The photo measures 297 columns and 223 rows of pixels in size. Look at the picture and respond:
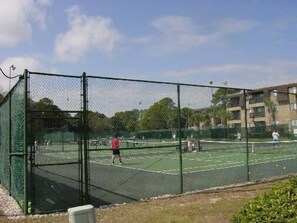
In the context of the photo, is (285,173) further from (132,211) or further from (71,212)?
(71,212)

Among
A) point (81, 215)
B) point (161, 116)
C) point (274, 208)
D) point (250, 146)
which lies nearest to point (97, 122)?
point (161, 116)

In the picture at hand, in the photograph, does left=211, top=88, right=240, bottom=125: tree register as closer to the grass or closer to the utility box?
the grass

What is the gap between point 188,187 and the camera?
13.1 meters

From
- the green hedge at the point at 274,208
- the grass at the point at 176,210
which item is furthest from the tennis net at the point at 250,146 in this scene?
the green hedge at the point at 274,208

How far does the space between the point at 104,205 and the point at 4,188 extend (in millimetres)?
5133

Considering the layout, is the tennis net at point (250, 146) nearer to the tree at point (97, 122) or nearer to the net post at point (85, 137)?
the tree at point (97, 122)

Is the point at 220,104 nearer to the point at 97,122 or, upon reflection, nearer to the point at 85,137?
the point at 97,122

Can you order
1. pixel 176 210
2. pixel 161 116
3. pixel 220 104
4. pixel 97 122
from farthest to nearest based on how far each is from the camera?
pixel 220 104, pixel 161 116, pixel 97 122, pixel 176 210

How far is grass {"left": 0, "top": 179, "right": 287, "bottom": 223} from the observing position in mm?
8586

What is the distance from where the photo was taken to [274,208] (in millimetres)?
4434

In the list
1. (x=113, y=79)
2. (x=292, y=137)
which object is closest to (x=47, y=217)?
(x=113, y=79)

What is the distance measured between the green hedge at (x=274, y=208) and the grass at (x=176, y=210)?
11.7ft

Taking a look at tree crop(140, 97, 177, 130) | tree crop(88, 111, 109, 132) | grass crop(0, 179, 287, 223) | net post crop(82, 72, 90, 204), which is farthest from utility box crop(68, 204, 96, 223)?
tree crop(140, 97, 177, 130)

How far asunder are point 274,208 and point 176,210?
16.6 ft
